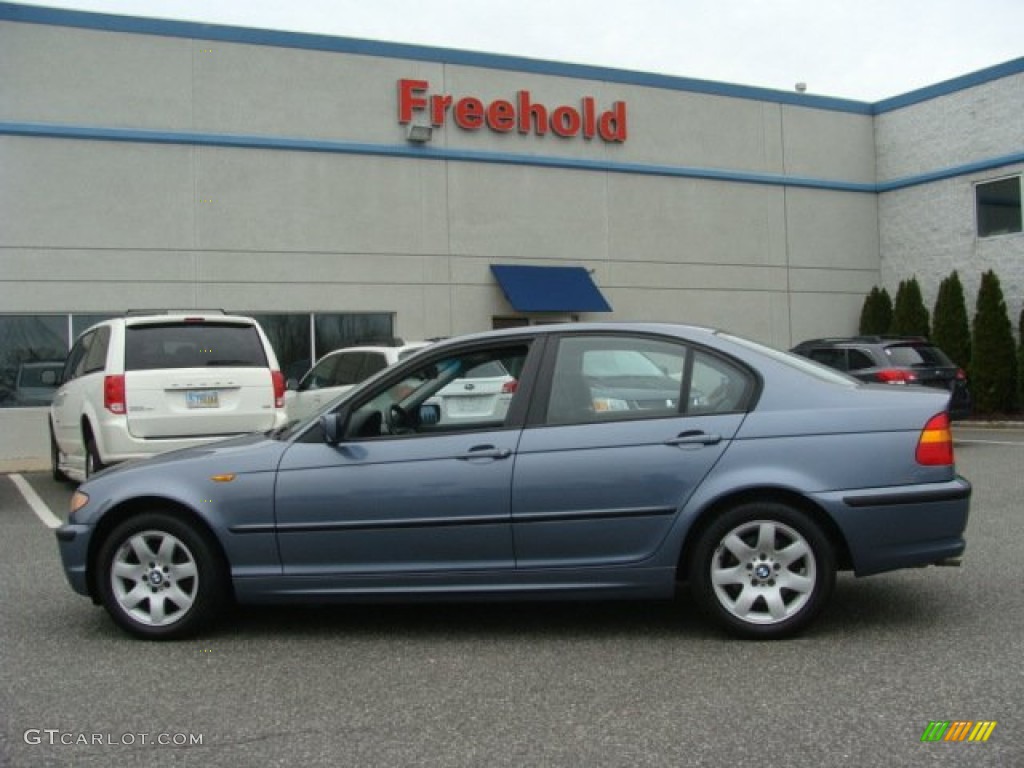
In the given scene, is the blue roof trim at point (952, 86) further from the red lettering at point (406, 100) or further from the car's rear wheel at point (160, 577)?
the car's rear wheel at point (160, 577)

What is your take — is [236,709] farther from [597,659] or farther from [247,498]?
[597,659]

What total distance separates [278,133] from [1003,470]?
12.0 m

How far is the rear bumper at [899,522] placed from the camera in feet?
16.0

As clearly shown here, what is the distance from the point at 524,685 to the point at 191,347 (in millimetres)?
6117

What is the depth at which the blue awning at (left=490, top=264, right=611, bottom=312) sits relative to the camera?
18266 millimetres

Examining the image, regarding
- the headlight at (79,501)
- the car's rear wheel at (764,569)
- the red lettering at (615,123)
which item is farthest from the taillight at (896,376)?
the headlight at (79,501)

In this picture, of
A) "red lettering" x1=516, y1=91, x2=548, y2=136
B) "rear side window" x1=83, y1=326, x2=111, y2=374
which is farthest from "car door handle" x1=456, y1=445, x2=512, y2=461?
"red lettering" x1=516, y1=91, x2=548, y2=136

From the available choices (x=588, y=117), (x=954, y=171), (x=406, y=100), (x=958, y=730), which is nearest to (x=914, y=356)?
(x=588, y=117)

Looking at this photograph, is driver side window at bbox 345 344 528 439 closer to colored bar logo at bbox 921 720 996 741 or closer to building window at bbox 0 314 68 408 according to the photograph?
colored bar logo at bbox 921 720 996 741

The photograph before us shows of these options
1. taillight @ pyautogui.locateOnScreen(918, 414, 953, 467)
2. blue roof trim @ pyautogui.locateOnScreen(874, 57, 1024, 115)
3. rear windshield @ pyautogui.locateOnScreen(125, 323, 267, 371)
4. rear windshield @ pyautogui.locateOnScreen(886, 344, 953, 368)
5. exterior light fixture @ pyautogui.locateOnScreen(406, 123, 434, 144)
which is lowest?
taillight @ pyautogui.locateOnScreen(918, 414, 953, 467)

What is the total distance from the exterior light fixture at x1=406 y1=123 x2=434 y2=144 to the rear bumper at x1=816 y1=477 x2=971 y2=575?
14293mm

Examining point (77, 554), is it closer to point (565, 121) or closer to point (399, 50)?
point (399, 50)

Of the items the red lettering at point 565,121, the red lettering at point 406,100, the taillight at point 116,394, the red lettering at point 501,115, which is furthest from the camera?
the red lettering at point 565,121

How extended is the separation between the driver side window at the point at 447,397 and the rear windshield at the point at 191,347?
4653mm
